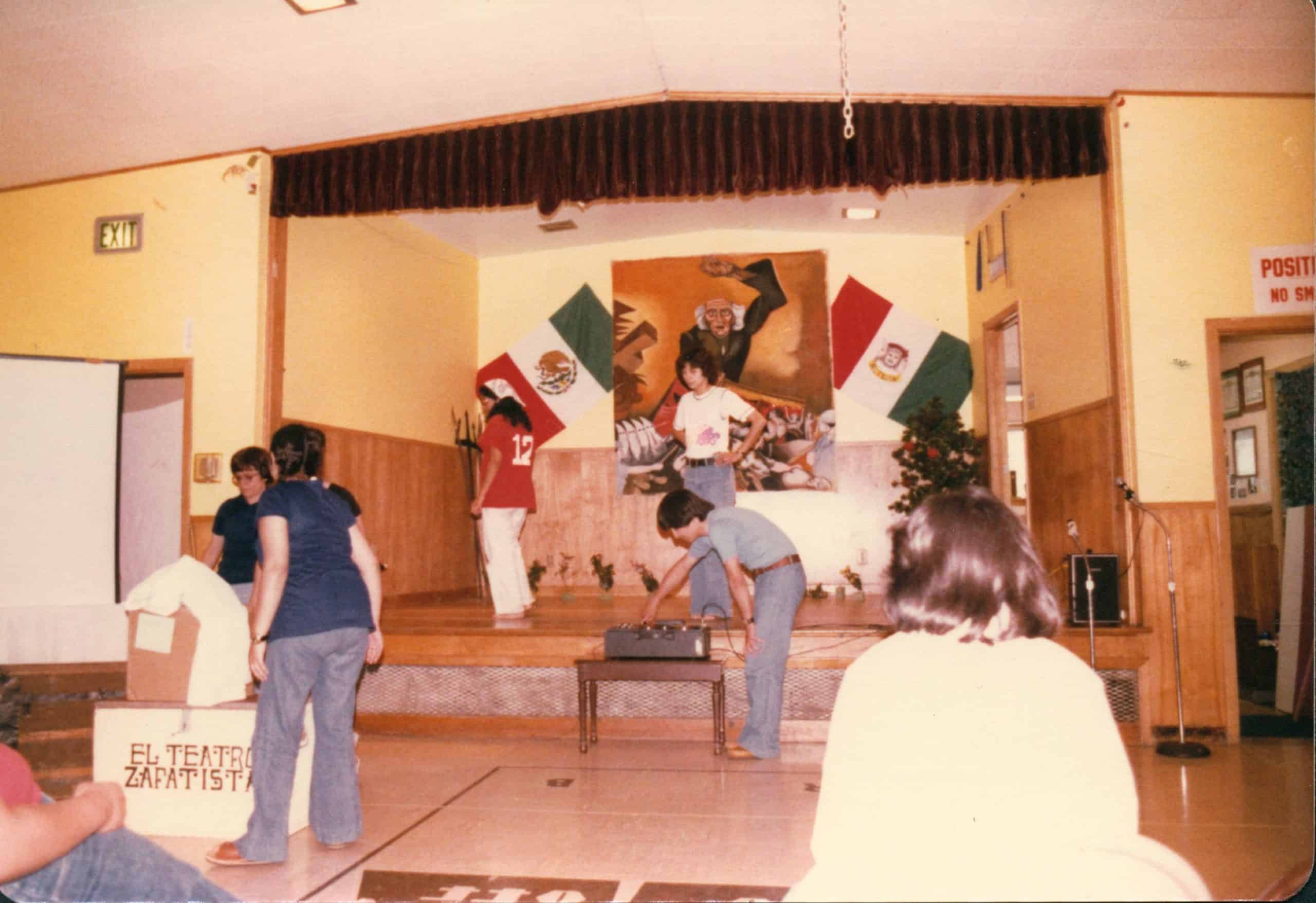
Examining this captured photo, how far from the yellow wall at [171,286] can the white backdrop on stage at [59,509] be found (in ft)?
1.54

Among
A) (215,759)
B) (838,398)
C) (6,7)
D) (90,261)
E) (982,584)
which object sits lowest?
(215,759)

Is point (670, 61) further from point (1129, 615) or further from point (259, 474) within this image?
point (1129, 615)

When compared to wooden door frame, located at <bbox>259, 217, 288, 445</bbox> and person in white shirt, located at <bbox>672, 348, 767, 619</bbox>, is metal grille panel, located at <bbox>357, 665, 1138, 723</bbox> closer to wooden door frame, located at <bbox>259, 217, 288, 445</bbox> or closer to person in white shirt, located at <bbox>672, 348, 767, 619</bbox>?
person in white shirt, located at <bbox>672, 348, 767, 619</bbox>

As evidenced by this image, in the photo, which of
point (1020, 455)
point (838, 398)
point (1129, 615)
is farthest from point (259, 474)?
point (1020, 455)

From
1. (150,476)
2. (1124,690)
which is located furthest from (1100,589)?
(150,476)

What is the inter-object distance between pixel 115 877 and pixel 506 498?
4.59 metres

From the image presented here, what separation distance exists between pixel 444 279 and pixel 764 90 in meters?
4.19

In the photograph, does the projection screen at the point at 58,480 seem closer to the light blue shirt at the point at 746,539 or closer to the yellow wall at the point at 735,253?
the light blue shirt at the point at 746,539

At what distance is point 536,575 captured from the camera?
8414mm

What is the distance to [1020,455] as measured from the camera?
540 inches

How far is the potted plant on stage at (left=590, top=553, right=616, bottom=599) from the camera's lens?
834cm

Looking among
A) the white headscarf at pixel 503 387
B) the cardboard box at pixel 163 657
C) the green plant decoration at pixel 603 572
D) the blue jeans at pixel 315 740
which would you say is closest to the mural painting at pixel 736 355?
the green plant decoration at pixel 603 572

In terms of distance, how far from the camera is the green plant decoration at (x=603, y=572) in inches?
328

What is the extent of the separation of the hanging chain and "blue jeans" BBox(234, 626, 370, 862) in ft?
10.4
